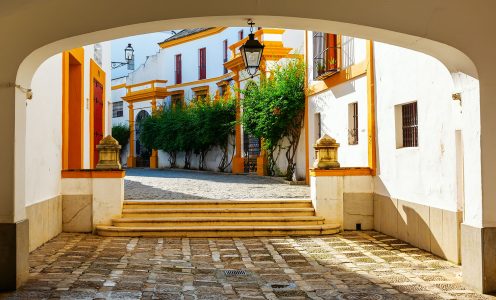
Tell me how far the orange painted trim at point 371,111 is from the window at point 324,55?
8.42 feet

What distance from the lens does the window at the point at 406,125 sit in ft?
30.6

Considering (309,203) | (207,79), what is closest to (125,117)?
(207,79)

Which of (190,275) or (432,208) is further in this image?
(432,208)

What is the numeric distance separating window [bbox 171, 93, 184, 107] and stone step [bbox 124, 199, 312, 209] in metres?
22.0

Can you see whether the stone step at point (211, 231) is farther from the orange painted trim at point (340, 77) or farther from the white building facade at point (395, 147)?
the orange painted trim at point (340, 77)

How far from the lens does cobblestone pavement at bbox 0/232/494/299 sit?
6.07m

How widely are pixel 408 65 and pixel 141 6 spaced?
4.81m

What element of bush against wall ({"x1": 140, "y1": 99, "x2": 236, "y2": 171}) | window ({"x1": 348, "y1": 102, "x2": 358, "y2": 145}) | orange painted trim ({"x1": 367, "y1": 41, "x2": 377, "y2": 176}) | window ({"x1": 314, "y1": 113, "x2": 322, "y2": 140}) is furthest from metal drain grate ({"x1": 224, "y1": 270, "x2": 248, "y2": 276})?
bush against wall ({"x1": 140, "y1": 99, "x2": 236, "y2": 171})

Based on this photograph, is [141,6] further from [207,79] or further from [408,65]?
[207,79]

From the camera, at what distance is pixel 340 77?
533 inches

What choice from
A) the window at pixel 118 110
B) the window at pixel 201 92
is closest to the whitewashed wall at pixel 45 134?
the window at pixel 201 92

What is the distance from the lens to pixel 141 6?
19.6ft

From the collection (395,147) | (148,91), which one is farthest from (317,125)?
(148,91)

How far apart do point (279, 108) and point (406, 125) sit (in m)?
8.63
